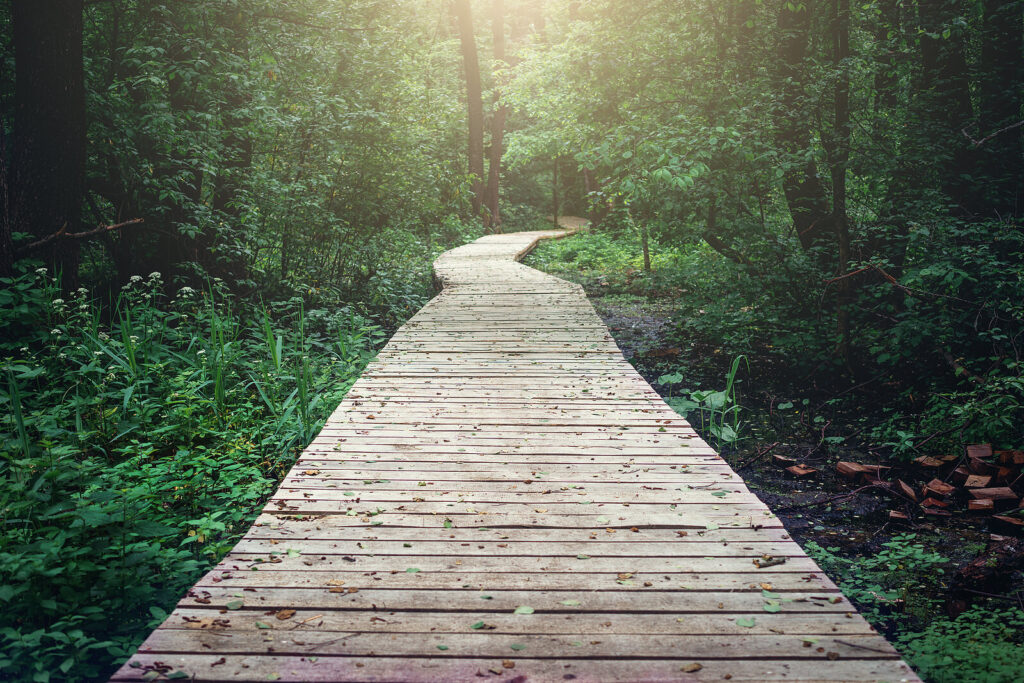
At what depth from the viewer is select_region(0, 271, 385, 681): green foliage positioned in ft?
9.00

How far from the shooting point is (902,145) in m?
7.01

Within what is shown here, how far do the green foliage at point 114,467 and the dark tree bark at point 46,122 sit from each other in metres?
0.73

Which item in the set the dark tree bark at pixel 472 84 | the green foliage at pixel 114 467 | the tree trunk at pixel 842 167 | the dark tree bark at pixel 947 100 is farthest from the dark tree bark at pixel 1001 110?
the dark tree bark at pixel 472 84

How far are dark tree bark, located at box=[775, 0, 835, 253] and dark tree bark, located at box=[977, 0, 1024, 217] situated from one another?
1606mm

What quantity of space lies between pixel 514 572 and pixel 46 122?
6460 millimetres

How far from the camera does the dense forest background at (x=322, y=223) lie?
14.2 feet

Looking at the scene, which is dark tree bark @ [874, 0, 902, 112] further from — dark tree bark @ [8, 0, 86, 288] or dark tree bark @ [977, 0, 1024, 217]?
dark tree bark @ [8, 0, 86, 288]

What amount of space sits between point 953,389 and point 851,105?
11.2 ft

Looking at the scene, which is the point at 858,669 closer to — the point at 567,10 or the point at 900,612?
the point at 900,612

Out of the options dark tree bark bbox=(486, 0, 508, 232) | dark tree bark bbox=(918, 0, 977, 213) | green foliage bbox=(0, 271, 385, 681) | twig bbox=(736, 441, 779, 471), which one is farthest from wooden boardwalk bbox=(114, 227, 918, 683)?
dark tree bark bbox=(486, 0, 508, 232)

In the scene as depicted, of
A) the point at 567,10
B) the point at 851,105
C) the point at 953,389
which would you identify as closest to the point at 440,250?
the point at 567,10

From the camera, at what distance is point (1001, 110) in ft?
22.4

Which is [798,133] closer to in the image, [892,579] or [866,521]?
[866,521]

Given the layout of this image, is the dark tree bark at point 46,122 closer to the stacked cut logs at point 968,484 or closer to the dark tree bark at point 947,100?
the stacked cut logs at point 968,484
